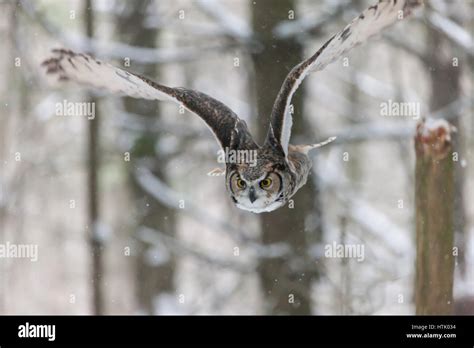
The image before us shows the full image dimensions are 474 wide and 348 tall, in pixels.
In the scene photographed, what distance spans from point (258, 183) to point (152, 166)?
1388mm

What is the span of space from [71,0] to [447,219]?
2.21 metres

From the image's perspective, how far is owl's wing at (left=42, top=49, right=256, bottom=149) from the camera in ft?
7.52

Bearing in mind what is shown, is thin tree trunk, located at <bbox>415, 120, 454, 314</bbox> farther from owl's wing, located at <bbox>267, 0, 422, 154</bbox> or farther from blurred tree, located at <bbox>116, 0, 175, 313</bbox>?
blurred tree, located at <bbox>116, 0, 175, 313</bbox>

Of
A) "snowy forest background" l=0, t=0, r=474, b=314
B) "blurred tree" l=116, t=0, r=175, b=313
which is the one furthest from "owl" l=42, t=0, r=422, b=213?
"blurred tree" l=116, t=0, r=175, b=313

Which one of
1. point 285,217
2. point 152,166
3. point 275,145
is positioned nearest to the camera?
point 275,145

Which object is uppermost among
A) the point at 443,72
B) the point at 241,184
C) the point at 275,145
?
the point at 443,72

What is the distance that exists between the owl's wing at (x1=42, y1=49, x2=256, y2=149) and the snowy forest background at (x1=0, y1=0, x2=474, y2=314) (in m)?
0.38

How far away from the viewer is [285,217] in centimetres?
301

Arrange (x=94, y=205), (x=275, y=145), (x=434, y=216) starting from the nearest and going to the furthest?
(x=434, y=216) < (x=275, y=145) < (x=94, y=205)

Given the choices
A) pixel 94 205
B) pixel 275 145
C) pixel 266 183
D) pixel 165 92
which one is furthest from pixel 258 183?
pixel 94 205

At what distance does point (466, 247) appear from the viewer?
9.32ft

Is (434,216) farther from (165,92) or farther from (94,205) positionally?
(94,205)
